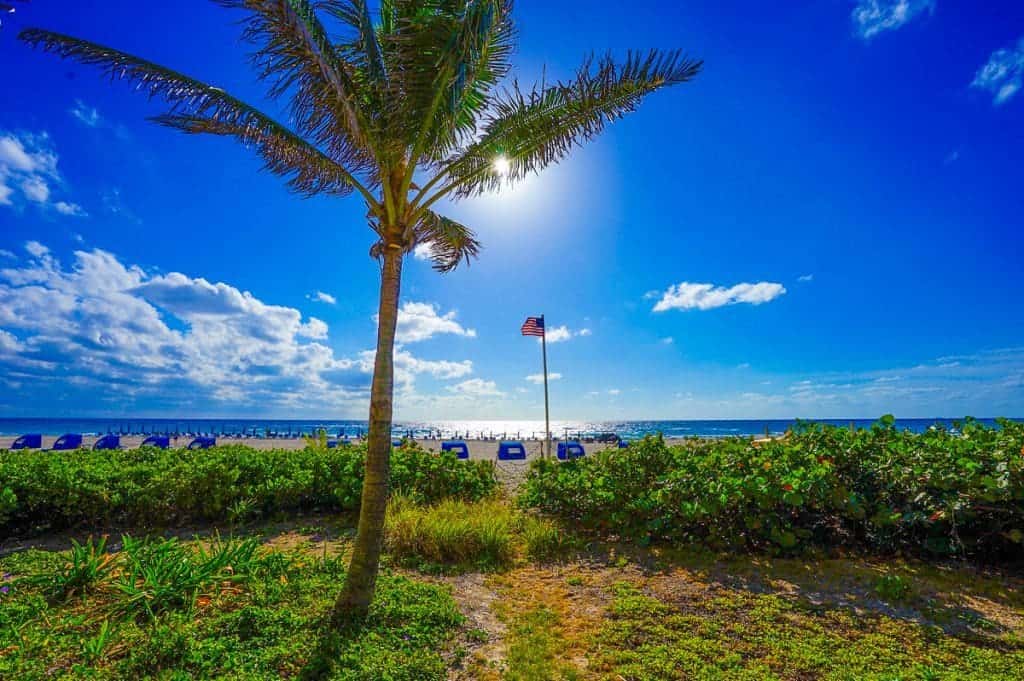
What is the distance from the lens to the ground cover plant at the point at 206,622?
282 cm

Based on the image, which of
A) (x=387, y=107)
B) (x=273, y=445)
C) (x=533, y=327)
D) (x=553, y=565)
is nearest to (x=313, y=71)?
(x=387, y=107)

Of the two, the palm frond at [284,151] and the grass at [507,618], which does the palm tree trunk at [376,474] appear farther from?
the palm frond at [284,151]

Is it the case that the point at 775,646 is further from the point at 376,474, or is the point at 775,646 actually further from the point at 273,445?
the point at 273,445

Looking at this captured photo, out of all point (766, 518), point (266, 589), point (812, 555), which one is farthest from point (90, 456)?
point (812, 555)

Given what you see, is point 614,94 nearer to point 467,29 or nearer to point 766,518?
point 467,29

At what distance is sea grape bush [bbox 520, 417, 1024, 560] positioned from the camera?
450 cm

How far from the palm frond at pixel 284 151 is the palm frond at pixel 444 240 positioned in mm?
1145

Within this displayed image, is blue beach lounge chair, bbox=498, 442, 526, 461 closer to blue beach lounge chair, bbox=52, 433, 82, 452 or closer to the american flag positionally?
the american flag

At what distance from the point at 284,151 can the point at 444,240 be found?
246cm

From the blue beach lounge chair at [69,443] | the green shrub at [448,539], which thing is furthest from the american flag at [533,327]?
the blue beach lounge chair at [69,443]

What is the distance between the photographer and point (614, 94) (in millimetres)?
4559

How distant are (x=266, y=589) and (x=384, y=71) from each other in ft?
15.4

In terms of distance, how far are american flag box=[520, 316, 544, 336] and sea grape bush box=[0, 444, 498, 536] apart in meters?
8.35

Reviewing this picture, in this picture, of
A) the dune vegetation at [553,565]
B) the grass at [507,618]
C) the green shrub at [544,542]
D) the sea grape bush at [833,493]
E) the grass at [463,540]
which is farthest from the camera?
the green shrub at [544,542]
